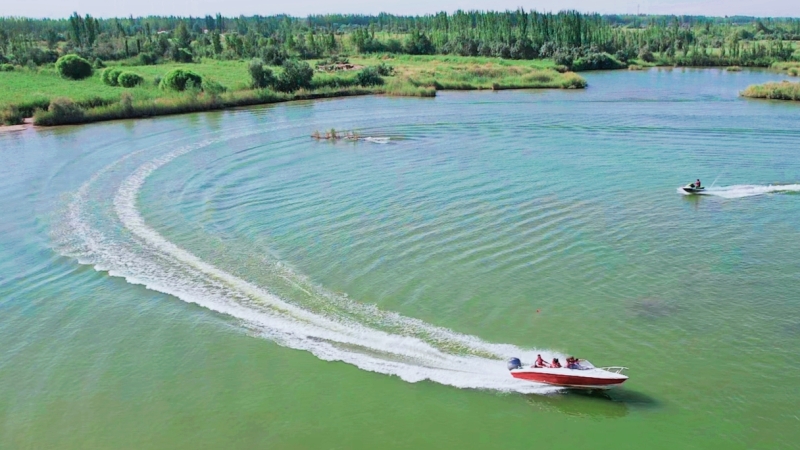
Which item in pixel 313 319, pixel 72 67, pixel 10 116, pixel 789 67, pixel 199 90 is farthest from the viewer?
pixel 789 67

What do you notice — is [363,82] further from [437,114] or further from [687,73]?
[687,73]

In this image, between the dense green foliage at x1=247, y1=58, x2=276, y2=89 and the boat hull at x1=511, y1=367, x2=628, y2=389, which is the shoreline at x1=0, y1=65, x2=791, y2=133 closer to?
the dense green foliage at x1=247, y1=58, x2=276, y2=89

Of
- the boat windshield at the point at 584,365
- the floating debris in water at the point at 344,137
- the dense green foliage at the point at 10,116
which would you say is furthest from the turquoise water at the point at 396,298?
the dense green foliage at the point at 10,116

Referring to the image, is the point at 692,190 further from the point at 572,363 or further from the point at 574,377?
the point at 574,377

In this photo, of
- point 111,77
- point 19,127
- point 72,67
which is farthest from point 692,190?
point 72,67

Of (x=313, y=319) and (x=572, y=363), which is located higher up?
(x=313, y=319)
